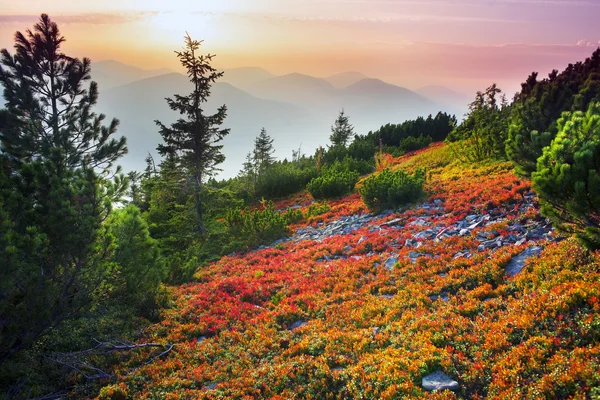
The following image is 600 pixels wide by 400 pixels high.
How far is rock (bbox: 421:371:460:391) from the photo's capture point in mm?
5527

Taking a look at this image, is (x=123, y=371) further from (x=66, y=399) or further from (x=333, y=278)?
(x=333, y=278)

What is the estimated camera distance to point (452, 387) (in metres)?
5.50

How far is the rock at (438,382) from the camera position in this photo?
553 centimetres

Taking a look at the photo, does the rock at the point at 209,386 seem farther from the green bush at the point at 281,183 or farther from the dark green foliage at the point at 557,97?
the green bush at the point at 281,183

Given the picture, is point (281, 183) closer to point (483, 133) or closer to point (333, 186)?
point (333, 186)

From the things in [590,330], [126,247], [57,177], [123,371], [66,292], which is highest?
[57,177]

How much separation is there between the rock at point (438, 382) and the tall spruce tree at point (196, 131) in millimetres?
15630

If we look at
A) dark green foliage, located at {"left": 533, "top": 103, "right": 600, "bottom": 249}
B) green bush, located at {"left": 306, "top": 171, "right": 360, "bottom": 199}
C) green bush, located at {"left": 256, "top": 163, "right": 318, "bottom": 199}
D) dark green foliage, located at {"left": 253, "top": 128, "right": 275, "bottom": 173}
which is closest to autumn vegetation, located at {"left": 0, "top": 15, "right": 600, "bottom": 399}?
dark green foliage, located at {"left": 533, "top": 103, "right": 600, "bottom": 249}

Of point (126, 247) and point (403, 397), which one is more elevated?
point (126, 247)

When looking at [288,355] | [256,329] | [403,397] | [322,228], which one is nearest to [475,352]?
[403,397]

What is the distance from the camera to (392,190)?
1664 centimetres

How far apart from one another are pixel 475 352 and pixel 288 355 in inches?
154

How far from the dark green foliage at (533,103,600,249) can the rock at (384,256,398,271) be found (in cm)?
487

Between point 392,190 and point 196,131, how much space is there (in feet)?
37.0
